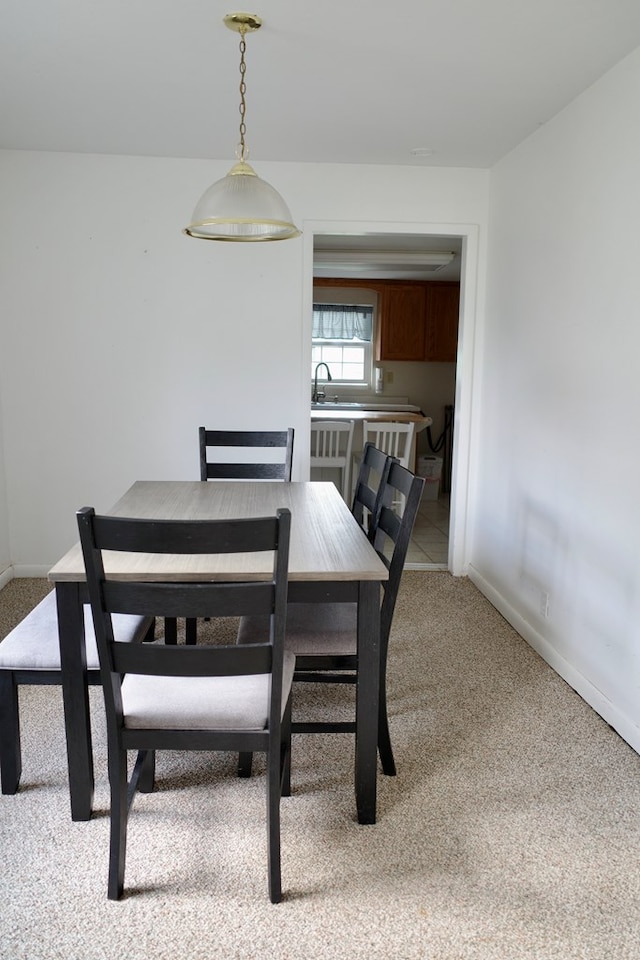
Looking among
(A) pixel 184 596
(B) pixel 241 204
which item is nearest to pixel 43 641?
(A) pixel 184 596

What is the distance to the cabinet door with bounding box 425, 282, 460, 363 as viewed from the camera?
23.2 feet

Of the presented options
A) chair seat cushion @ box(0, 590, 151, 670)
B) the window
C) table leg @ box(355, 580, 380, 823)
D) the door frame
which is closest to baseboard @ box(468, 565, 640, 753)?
the door frame

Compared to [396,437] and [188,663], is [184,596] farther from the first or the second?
[396,437]

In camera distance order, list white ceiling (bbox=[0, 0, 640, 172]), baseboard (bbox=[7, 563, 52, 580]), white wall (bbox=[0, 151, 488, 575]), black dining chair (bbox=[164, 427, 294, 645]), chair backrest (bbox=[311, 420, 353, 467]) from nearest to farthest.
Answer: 1. white ceiling (bbox=[0, 0, 640, 172])
2. black dining chair (bbox=[164, 427, 294, 645])
3. white wall (bbox=[0, 151, 488, 575])
4. baseboard (bbox=[7, 563, 52, 580])
5. chair backrest (bbox=[311, 420, 353, 467])

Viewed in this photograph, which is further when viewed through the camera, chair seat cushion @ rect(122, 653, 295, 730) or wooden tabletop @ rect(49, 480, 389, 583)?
wooden tabletop @ rect(49, 480, 389, 583)

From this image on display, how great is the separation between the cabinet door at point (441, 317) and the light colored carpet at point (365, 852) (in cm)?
502

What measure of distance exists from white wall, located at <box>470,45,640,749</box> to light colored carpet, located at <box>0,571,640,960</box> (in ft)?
1.34

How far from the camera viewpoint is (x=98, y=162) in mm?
3736

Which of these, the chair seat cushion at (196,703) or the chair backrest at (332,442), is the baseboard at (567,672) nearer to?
the chair seat cushion at (196,703)

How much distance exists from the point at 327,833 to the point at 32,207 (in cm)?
A: 341

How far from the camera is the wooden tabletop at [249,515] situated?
176 centimetres

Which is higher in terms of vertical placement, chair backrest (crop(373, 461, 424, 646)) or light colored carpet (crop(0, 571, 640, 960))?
chair backrest (crop(373, 461, 424, 646))

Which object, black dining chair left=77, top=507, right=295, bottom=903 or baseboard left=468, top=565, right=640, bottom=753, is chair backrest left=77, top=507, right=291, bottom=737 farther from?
baseboard left=468, top=565, right=640, bottom=753

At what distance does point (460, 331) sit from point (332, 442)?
4.72ft
